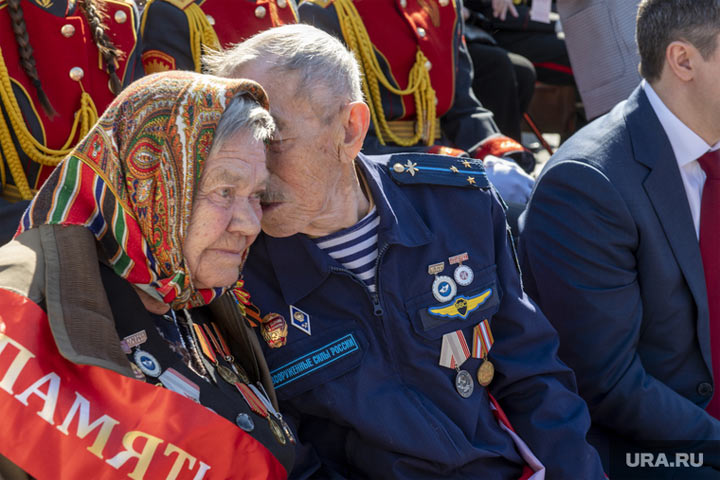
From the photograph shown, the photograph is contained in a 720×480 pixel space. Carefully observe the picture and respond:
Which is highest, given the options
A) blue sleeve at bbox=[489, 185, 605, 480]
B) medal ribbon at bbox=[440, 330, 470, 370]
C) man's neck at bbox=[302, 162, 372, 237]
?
Answer: man's neck at bbox=[302, 162, 372, 237]

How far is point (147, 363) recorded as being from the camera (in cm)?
160

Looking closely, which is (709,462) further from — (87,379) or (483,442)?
(87,379)

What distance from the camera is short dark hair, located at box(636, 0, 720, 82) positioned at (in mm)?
2549

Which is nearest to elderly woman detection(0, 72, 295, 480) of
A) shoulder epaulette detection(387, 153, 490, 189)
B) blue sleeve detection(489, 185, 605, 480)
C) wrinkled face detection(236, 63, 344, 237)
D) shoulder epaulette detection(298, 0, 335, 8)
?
wrinkled face detection(236, 63, 344, 237)

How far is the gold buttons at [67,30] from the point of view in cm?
253

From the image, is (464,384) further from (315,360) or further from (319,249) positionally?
(319,249)

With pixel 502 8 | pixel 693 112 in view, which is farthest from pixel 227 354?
pixel 502 8

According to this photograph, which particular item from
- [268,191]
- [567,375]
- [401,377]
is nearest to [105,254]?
[268,191]

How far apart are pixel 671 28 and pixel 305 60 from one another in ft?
4.30

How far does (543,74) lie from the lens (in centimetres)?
567

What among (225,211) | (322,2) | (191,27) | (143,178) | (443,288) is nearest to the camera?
(143,178)

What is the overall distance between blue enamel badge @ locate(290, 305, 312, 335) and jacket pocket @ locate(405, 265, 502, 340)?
244mm

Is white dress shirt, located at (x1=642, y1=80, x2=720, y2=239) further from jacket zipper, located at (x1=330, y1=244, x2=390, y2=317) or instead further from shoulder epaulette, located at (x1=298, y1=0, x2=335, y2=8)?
shoulder epaulette, located at (x1=298, y1=0, x2=335, y2=8)

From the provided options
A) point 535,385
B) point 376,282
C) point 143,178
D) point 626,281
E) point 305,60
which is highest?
point 305,60
